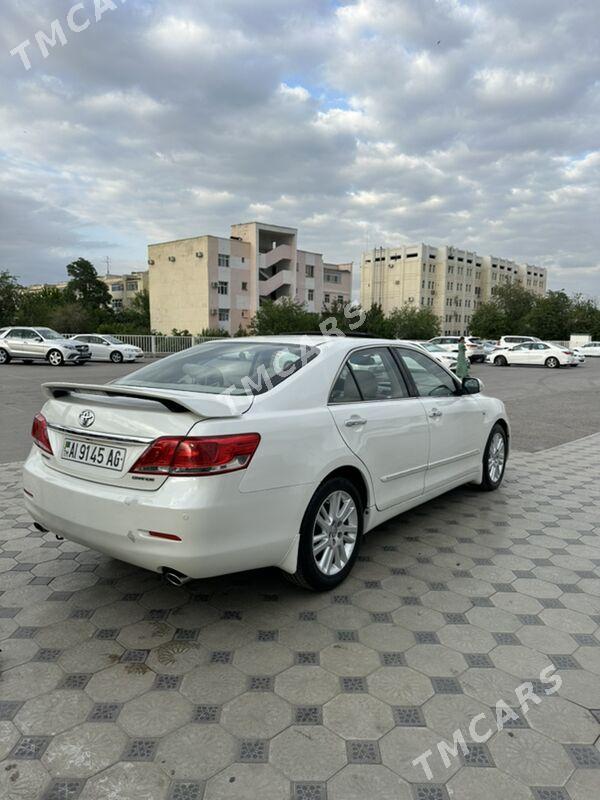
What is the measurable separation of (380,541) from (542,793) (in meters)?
2.33

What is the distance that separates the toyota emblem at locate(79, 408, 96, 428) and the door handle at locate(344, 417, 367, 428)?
143 centimetres

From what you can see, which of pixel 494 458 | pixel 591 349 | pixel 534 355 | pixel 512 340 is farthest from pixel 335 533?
pixel 591 349

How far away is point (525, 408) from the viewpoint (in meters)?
13.1

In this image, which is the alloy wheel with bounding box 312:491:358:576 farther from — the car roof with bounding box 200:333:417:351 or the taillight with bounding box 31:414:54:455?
the taillight with bounding box 31:414:54:455

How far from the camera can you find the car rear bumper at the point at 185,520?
250 cm

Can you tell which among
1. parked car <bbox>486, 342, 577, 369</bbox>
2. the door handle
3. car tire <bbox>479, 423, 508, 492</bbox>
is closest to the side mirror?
car tire <bbox>479, 423, 508, 492</bbox>

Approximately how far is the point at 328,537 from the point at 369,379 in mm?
1128

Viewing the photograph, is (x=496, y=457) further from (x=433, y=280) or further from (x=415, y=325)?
(x=433, y=280)

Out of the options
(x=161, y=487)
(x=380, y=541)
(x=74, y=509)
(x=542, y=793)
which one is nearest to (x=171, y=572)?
(x=161, y=487)

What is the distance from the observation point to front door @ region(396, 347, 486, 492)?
13.8 ft

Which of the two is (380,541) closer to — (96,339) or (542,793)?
Result: (542,793)

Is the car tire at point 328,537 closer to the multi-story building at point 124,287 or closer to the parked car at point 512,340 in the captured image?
the parked car at point 512,340

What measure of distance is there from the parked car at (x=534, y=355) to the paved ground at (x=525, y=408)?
10214 mm

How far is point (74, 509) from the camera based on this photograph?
9.18 feet
